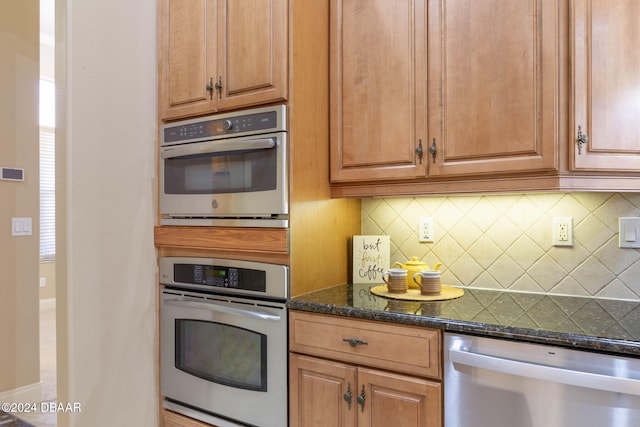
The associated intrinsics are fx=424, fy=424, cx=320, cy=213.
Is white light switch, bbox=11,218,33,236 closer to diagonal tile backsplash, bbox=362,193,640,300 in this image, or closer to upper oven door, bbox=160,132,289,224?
upper oven door, bbox=160,132,289,224

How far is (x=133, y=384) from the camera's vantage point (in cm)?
187

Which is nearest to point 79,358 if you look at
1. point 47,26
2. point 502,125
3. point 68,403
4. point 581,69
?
point 68,403

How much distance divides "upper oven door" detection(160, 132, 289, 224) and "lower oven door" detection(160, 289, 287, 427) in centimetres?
37

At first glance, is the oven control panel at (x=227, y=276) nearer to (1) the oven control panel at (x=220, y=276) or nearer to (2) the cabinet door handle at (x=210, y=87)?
(1) the oven control panel at (x=220, y=276)

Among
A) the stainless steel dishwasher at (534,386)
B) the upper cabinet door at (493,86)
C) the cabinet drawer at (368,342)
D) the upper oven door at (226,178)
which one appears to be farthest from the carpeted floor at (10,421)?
the upper cabinet door at (493,86)

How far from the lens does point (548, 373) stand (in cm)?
114

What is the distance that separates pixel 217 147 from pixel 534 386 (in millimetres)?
1397

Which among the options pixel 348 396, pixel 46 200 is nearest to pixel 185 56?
pixel 348 396

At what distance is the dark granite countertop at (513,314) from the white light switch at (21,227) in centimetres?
226

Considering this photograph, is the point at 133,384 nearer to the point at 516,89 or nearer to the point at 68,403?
the point at 68,403

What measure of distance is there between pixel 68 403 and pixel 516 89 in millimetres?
2014

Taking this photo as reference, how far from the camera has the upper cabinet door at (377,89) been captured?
1649 millimetres

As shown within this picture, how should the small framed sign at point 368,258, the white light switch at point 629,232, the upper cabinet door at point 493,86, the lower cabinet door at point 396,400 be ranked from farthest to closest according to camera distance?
the small framed sign at point 368,258, the white light switch at point 629,232, the upper cabinet door at point 493,86, the lower cabinet door at point 396,400

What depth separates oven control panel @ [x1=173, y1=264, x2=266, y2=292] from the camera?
1.68 meters
